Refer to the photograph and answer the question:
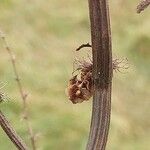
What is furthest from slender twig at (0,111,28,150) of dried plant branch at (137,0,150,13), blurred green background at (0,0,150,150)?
blurred green background at (0,0,150,150)

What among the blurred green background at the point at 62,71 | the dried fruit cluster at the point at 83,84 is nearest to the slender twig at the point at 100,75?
the dried fruit cluster at the point at 83,84

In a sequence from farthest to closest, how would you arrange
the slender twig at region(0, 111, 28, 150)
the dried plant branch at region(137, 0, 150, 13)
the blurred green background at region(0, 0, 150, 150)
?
the blurred green background at region(0, 0, 150, 150)
the slender twig at region(0, 111, 28, 150)
the dried plant branch at region(137, 0, 150, 13)

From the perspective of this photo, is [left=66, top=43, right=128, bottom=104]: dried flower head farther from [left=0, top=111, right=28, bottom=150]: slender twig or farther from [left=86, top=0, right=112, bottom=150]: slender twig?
[left=0, top=111, right=28, bottom=150]: slender twig

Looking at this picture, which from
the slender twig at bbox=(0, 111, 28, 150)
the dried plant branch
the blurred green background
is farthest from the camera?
the blurred green background

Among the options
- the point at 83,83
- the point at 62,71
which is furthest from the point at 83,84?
the point at 62,71

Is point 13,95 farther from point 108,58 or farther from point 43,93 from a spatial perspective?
point 108,58

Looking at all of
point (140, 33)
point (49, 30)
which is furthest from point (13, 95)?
point (140, 33)

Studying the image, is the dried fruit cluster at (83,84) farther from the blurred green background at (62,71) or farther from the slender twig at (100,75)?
the blurred green background at (62,71)
